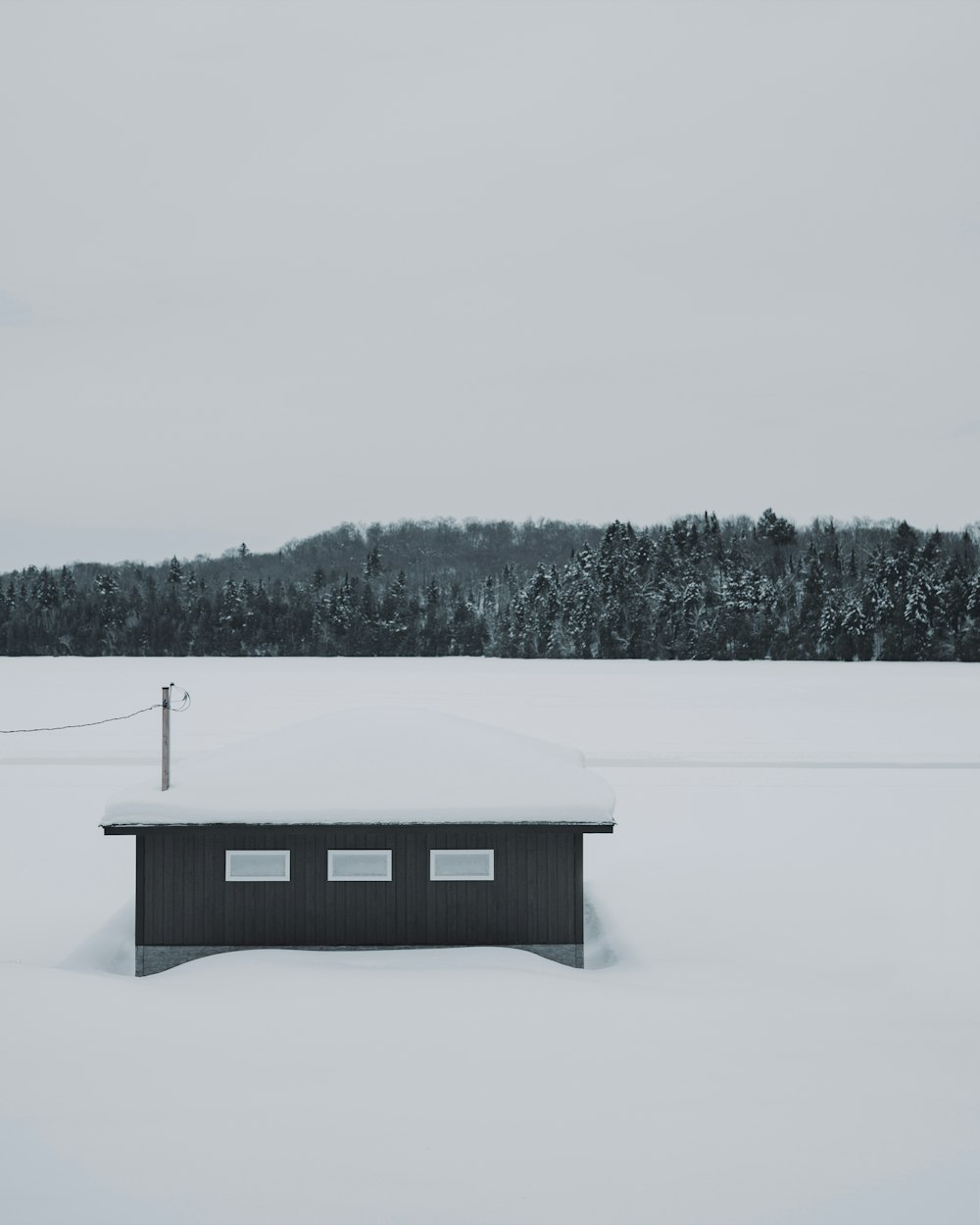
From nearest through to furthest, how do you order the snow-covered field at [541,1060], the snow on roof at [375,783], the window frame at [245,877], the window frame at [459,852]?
the snow-covered field at [541,1060]
the snow on roof at [375,783]
the window frame at [245,877]
the window frame at [459,852]

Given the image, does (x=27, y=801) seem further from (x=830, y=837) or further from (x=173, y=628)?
(x=173, y=628)

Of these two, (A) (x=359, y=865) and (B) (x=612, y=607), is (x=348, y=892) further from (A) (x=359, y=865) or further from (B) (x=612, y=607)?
(B) (x=612, y=607)

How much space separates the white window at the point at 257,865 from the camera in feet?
41.6

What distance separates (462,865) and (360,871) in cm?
134

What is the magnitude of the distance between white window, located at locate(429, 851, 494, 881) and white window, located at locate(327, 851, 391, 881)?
61 cm

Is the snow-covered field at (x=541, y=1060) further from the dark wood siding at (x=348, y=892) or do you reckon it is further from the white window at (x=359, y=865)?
the white window at (x=359, y=865)

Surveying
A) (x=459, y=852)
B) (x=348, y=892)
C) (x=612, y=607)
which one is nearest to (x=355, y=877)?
(x=348, y=892)

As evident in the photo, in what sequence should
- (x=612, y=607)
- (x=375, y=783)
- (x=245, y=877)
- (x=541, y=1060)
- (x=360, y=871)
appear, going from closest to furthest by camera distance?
(x=541, y=1060), (x=245, y=877), (x=360, y=871), (x=375, y=783), (x=612, y=607)

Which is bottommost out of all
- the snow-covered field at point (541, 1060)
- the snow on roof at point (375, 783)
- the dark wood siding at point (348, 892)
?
the snow-covered field at point (541, 1060)

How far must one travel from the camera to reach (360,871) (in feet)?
42.0

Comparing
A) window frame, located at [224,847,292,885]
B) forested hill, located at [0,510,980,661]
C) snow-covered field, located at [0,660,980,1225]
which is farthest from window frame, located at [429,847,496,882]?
forested hill, located at [0,510,980,661]

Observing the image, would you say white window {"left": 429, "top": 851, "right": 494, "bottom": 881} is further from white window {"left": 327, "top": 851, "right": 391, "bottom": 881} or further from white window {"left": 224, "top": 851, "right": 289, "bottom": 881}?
white window {"left": 224, "top": 851, "right": 289, "bottom": 881}

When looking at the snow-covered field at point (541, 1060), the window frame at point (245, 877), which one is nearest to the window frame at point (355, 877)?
the window frame at point (245, 877)

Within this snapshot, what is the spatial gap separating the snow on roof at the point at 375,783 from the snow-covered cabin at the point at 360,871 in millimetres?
30
